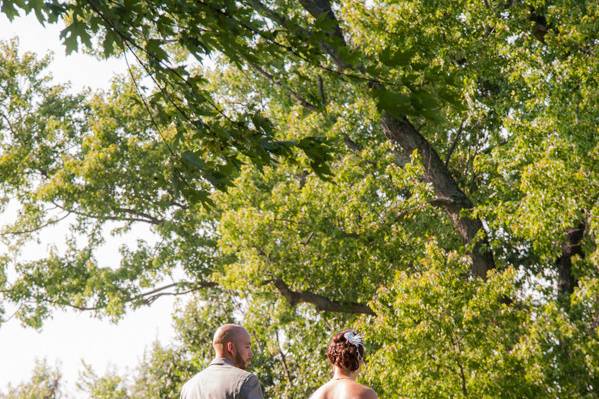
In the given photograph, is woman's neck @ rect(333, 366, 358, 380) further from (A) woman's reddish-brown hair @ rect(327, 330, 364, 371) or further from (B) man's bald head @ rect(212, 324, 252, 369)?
(B) man's bald head @ rect(212, 324, 252, 369)

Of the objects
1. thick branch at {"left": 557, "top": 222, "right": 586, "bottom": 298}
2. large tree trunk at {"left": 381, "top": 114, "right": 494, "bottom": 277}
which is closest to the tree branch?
large tree trunk at {"left": 381, "top": 114, "right": 494, "bottom": 277}

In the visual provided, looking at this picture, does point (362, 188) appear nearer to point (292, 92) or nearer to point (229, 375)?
point (292, 92)

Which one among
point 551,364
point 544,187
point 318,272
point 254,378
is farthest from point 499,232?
point 254,378

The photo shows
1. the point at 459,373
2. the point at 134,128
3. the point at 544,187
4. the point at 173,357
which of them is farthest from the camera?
the point at 173,357

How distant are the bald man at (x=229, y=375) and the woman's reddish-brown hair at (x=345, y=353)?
112 centimetres

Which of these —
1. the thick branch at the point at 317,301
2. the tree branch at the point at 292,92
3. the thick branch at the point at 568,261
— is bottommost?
the thick branch at the point at 568,261

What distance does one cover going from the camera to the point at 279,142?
4961mm

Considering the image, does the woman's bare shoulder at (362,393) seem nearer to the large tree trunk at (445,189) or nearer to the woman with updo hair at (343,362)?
the woman with updo hair at (343,362)

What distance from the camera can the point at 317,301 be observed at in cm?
2131

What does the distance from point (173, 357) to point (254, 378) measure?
31391 mm

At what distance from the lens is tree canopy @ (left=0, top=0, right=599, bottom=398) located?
5.03m

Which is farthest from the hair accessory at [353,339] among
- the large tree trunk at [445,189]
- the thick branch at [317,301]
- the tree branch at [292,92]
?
the tree branch at [292,92]

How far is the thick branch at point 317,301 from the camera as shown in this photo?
69.6 ft

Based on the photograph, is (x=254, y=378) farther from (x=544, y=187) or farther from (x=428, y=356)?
(x=544, y=187)
